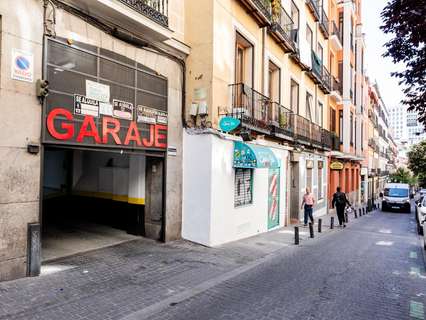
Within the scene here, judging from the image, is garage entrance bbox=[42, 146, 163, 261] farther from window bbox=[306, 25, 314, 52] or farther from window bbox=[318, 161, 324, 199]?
window bbox=[318, 161, 324, 199]

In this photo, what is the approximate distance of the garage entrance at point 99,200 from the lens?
9516mm

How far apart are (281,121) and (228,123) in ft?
16.8

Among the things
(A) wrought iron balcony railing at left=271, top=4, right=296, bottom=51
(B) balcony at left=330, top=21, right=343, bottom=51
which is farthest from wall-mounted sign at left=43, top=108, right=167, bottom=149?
(B) balcony at left=330, top=21, right=343, bottom=51

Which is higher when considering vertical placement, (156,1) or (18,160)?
(156,1)

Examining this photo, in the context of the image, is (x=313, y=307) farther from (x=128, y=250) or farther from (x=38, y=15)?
(x=38, y=15)

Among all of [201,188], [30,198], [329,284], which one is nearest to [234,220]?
[201,188]

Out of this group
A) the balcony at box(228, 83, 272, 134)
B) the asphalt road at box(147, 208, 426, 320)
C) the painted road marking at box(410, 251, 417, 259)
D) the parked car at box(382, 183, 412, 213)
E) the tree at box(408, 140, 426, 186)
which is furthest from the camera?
the tree at box(408, 140, 426, 186)

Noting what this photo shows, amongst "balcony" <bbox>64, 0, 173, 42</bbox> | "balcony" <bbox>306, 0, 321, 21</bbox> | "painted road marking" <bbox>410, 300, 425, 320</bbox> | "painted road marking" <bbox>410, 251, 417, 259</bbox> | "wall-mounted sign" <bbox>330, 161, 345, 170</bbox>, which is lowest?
"painted road marking" <bbox>410, 251, 417, 259</bbox>

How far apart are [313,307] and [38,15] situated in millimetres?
6729

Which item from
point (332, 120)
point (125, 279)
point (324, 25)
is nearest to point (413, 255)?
point (125, 279)

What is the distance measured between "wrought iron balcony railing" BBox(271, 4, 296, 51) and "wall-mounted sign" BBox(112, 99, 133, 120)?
7368 millimetres

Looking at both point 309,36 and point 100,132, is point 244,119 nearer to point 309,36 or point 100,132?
point 100,132

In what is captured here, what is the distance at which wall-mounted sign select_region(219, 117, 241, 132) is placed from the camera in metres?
9.84

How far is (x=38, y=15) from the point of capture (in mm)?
6375
